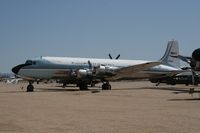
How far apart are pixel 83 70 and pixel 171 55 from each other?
655 inches

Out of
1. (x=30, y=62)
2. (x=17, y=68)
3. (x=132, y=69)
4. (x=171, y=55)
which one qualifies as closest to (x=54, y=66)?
(x=30, y=62)

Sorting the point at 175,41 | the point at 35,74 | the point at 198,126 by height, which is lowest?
the point at 198,126

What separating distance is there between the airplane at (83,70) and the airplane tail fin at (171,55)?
15.3ft

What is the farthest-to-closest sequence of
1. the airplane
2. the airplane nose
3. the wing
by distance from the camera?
the wing < the airplane < the airplane nose

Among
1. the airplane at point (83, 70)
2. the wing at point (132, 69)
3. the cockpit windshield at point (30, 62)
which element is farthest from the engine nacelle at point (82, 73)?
the cockpit windshield at point (30, 62)

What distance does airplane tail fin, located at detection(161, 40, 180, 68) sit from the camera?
1962 inches

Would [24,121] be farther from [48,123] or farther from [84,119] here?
[84,119]

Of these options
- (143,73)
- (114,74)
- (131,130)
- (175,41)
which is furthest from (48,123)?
(175,41)

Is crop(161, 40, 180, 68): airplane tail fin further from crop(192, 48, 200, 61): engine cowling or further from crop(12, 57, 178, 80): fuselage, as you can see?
crop(192, 48, 200, 61): engine cowling

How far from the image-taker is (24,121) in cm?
1213

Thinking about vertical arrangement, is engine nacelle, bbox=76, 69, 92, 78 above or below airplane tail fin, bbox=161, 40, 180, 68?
below

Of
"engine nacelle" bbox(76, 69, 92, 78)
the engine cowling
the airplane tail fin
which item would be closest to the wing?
"engine nacelle" bbox(76, 69, 92, 78)

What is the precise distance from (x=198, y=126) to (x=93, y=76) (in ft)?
93.6

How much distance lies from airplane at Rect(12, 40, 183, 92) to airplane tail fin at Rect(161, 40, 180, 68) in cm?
467
